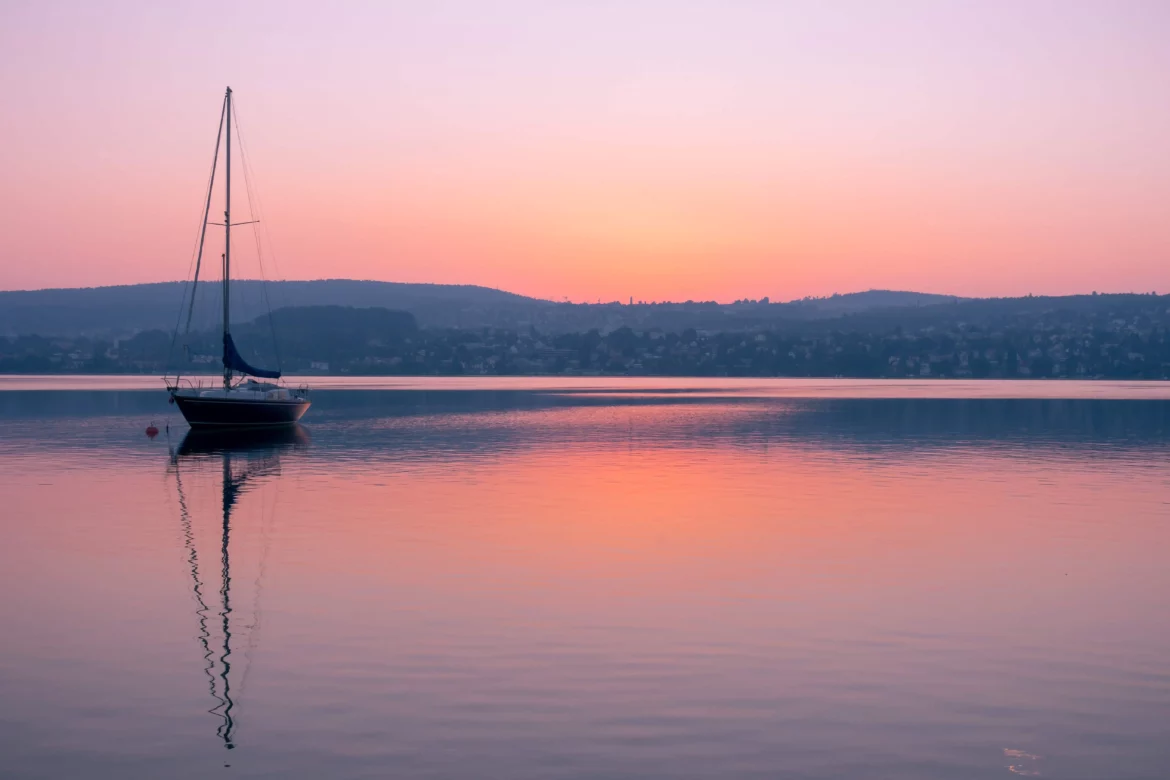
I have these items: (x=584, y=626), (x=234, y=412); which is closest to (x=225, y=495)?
(x=584, y=626)

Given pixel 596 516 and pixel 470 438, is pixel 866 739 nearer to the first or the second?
pixel 596 516

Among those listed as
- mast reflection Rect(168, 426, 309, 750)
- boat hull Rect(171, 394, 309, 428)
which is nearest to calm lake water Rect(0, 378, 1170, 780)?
mast reflection Rect(168, 426, 309, 750)

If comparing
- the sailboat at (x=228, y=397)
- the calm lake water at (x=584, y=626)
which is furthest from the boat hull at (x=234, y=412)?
the calm lake water at (x=584, y=626)

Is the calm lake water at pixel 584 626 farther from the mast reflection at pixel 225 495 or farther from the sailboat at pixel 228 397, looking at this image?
the sailboat at pixel 228 397

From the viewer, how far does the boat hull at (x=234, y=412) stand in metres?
67.0

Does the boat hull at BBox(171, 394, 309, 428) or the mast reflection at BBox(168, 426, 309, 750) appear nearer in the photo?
the mast reflection at BBox(168, 426, 309, 750)

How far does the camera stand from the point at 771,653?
16.5m

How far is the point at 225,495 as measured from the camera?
36562 mm

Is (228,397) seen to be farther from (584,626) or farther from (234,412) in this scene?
(584,626)

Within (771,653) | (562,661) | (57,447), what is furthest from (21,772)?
(57,447)

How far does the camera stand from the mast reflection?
14.5 metres

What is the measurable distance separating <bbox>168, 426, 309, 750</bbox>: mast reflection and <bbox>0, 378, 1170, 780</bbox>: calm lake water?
0.35 feet

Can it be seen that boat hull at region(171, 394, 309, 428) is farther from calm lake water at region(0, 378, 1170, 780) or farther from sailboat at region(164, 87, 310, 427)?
calm lake water at region(0, 378, 1170, 780)

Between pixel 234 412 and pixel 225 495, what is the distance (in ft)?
111
